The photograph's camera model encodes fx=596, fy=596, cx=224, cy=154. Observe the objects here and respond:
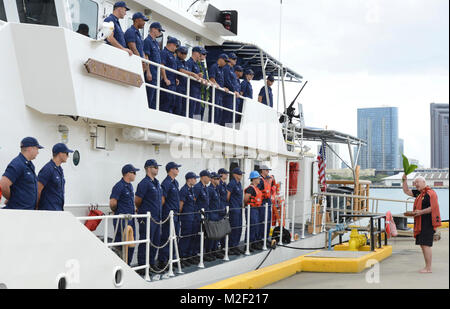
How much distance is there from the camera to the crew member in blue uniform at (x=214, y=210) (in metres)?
9.80

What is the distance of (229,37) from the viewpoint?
14273 millimetres

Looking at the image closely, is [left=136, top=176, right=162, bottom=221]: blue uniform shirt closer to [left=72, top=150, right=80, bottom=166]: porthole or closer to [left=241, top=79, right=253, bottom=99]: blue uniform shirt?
[left=72, top=150, right=80, bottom=166]: porthole

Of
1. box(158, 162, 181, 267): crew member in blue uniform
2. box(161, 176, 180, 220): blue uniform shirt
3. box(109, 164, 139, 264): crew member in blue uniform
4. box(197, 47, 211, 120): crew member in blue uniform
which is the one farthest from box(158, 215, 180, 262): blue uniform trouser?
box(197, 47, 211, 120): crew member in blue uniform

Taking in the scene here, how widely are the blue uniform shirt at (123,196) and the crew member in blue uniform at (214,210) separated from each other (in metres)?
2.11

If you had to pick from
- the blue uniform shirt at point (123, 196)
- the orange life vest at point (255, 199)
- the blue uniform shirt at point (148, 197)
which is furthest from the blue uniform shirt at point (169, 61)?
the orange life vest at point (255, 199)

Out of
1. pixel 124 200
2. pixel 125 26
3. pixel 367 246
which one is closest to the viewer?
pixel 124 200

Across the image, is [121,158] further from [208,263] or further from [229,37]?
[229,37]

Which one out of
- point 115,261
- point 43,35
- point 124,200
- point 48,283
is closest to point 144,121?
point 124,200

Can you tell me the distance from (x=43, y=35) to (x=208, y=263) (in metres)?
4.34

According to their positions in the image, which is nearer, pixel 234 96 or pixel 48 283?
pixel 48 283

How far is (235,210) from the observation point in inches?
419

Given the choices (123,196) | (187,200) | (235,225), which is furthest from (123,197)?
(235,225)

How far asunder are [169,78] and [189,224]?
2.40 m

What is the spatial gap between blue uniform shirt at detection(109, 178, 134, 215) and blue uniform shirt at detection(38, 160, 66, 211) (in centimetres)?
118
